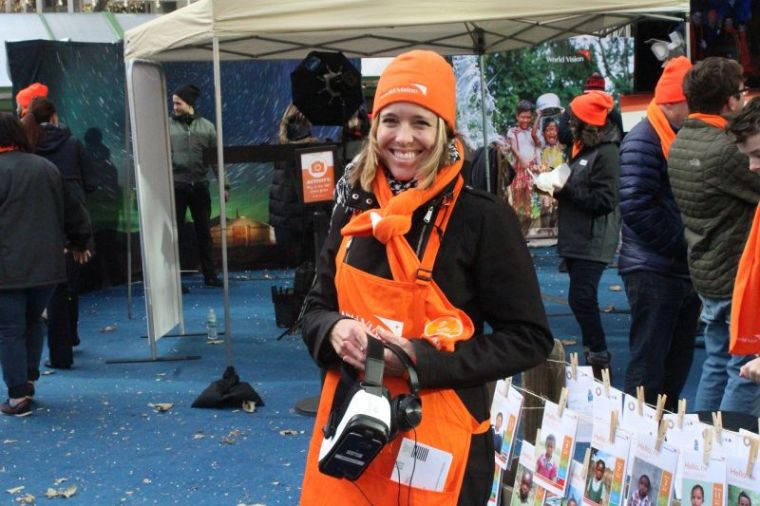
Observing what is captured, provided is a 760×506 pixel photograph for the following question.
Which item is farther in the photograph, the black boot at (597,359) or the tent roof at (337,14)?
the black boot at (597,359)

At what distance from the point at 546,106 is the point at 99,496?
10036 millimetres

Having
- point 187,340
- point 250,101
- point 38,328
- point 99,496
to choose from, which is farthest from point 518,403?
point 250,101

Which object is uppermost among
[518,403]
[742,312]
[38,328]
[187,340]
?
[742,312]

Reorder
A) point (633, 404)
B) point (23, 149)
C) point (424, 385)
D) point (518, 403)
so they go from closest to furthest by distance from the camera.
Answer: point (424, 385), point (633, 404), point (518, 403), point (23, 149)

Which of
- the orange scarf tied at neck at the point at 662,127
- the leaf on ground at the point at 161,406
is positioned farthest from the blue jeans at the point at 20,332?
the orange scarf tied at neck at the point at 662,127

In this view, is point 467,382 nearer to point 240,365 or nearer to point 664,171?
point 664,171

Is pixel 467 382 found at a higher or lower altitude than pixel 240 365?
higher

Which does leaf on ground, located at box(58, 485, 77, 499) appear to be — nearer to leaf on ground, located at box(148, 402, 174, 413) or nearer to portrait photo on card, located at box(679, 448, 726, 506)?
leaf on ground, located at box(148, 402, 174, 413)

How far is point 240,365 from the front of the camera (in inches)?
355

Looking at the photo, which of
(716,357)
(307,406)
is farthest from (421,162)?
(307,406)

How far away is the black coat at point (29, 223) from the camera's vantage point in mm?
7379

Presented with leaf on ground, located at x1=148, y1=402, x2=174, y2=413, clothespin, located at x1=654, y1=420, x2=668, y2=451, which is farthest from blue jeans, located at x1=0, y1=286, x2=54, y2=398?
clothespin, located at x1=654, y1=420, x2=668, y2=451

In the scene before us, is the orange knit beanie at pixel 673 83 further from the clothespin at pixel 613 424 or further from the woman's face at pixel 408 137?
the woman's face at pixel 408 137

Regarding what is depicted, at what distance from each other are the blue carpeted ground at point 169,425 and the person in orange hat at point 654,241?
1.65 m
